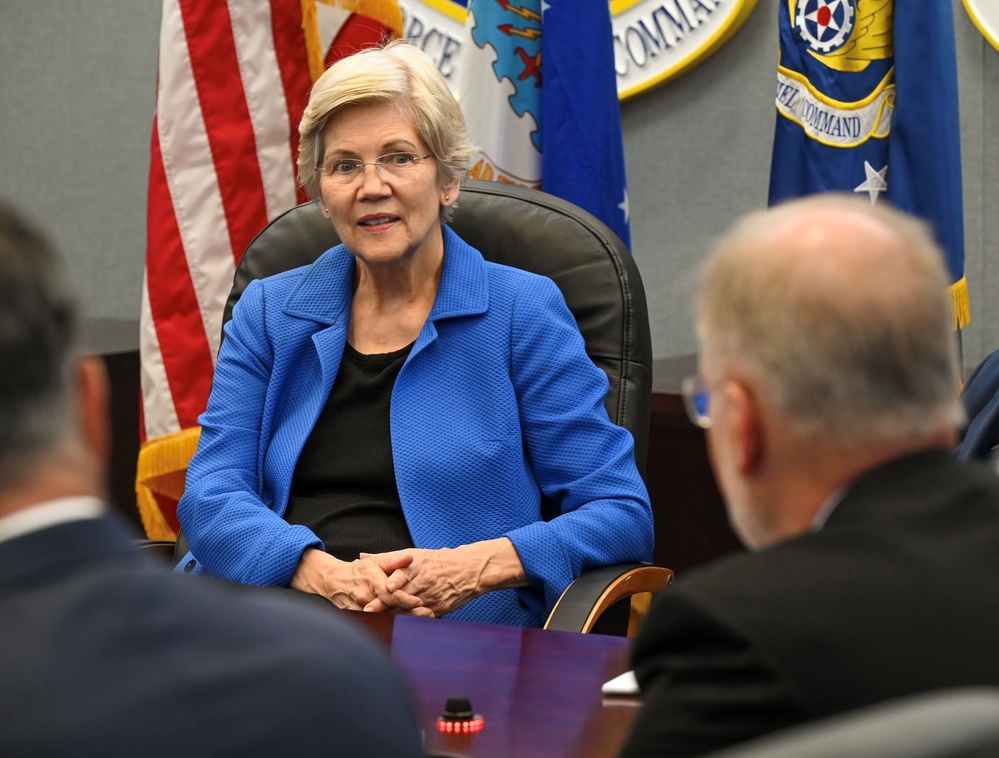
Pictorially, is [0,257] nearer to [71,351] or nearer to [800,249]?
[71,351]

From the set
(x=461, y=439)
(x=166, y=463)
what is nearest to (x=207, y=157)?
(x=166, y=463)

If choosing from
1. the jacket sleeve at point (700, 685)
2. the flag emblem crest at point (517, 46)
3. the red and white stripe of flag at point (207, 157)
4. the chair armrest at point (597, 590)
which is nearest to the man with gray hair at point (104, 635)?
the jacket sleeve at point (700, 685)

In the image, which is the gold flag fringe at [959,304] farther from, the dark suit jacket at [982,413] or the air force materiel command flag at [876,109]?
the dark suit jacket at [982,413]

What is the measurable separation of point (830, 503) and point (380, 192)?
4.80ft

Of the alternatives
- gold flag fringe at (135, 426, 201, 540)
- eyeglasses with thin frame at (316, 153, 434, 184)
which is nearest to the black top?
eyeglasses with thin frame at (316, 153, 434, 184)

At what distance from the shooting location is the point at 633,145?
3.96m

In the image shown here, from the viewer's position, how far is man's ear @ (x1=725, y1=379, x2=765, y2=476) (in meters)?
0.96

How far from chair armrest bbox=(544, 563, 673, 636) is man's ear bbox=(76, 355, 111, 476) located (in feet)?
3.55

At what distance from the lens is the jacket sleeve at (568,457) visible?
208 cm

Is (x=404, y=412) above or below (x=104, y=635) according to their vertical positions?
below

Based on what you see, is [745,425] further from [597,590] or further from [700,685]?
[597,590]

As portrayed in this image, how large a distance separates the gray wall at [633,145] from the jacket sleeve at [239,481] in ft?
2.81

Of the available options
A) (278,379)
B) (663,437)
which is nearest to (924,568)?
(278,379)

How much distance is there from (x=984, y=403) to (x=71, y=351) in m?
1.67
